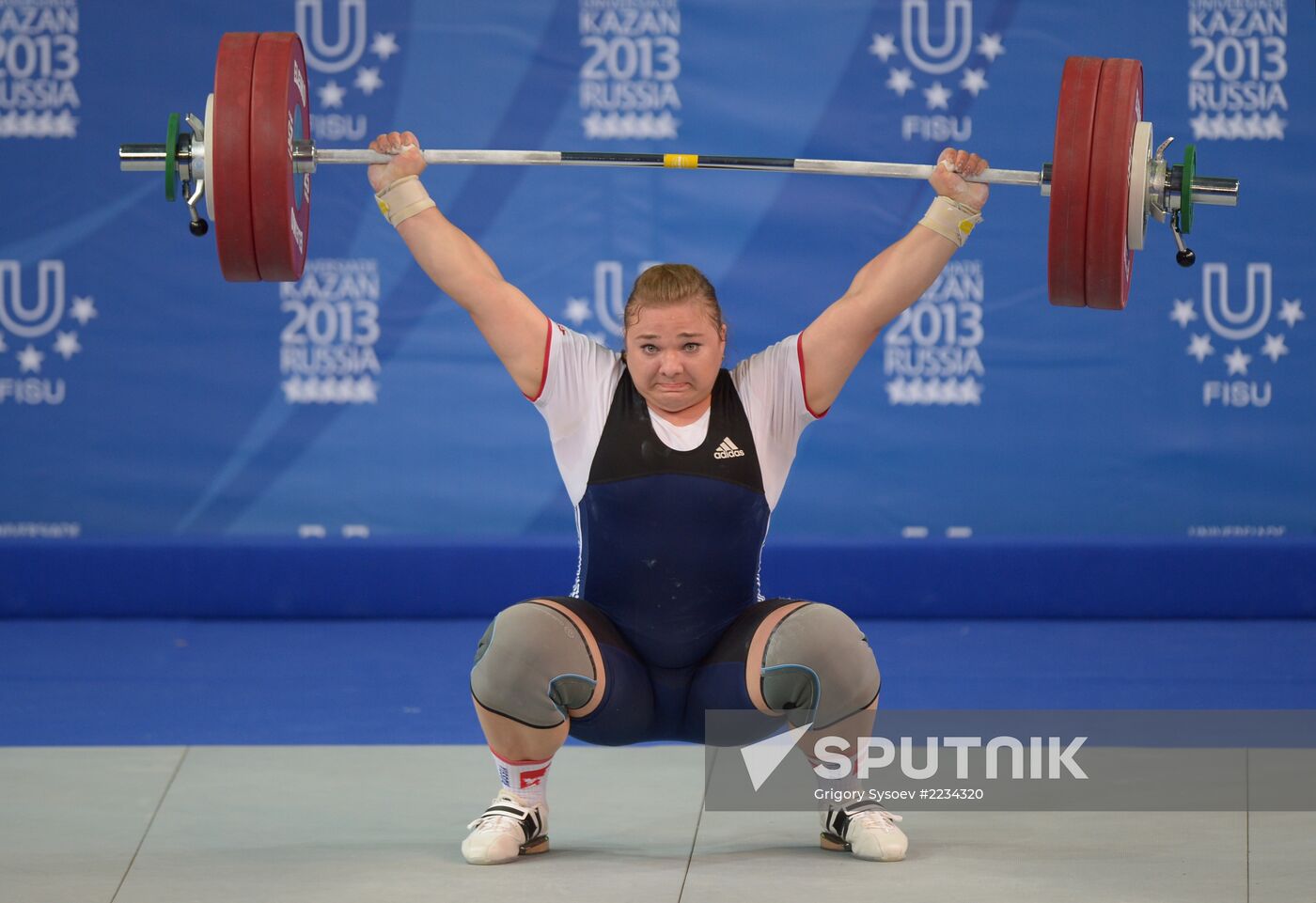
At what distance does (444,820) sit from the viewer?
373 centimetres

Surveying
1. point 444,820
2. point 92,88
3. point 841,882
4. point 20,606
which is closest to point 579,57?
point 92,88

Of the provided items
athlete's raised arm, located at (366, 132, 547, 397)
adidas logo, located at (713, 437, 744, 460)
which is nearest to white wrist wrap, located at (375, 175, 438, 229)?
athlete's raised arm, located at (366, 132, 547, 397)

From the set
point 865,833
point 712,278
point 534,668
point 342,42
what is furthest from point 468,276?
point 342,42

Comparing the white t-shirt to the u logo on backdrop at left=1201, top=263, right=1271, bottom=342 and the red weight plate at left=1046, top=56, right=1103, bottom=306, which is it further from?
the u logo on backdrop at left=1201, top=263, right=1271, bottom=342

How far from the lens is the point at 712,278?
235 inches

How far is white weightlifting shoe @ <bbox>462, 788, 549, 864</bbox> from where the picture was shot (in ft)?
11.1

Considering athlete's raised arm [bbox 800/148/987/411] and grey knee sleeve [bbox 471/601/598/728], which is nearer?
grey knee sleeve [bbox 471/601/598/728]

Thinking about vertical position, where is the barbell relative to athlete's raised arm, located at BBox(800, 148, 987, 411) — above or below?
above

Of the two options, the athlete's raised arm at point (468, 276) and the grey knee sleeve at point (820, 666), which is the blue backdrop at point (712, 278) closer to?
the athlete's raised arm at point (468, 276)

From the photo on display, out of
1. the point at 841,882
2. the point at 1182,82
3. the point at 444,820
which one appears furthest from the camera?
the point at 1182,82

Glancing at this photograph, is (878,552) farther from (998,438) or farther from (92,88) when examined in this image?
(92,88)

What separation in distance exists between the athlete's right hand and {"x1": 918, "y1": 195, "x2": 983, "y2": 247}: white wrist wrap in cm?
99

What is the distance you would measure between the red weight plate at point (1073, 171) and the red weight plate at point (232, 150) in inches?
61.1

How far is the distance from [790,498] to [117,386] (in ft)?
7.45
